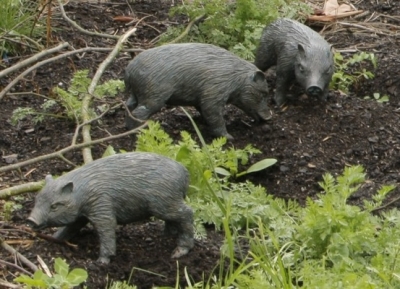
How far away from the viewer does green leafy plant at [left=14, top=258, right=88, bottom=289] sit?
16.0ft

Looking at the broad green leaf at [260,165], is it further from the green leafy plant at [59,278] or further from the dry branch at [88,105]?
the green leafy plant at [59,278]

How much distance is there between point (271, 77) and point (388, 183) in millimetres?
1848

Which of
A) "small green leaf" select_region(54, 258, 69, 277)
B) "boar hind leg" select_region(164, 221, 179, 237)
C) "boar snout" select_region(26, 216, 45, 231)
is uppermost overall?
"small green leaf" select_region(54, 258, 69, 277)

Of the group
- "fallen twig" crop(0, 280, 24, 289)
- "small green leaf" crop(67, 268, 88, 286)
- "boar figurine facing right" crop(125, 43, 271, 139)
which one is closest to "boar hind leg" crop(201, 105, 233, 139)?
"boar figurine facing right" crop(125, 43, 271, 139)

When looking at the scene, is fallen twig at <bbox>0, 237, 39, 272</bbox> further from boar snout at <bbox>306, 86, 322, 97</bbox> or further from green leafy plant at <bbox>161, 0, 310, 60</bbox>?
green leafy plant at <bbox>161, 0, 310, 60</bbox>

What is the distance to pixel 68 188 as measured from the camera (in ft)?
18.0

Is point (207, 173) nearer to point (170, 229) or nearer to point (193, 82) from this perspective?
point (170, 229)

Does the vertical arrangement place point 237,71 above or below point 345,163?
above

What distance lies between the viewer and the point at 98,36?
29.1ft

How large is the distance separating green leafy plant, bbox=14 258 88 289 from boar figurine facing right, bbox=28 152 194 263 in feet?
1.54

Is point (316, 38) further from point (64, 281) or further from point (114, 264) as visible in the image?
point (64, 281)

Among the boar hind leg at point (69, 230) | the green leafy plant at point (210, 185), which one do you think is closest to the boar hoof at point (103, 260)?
the boar hind leg at point (69, 230)

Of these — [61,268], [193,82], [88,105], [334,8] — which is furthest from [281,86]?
[61,268]

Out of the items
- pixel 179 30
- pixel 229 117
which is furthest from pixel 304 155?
pixel 179 30
